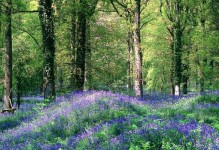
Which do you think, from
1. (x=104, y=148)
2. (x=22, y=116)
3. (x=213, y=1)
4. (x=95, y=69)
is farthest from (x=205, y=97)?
(x=95, y=69)

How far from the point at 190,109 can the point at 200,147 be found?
243 inches

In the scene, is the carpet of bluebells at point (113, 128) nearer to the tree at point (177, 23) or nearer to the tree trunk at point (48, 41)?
the tree trunk at point (48, 41)

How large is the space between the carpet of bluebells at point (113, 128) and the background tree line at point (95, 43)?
3302mm

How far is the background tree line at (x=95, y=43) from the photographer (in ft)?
43.3

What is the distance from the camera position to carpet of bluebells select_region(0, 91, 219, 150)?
517cm

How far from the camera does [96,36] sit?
24219mm

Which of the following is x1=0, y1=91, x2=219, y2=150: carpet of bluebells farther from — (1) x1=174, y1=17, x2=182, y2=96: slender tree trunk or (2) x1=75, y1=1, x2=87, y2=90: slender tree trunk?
(1) x1=174, y1=17, x2=182, y2=96: slender tree trunk

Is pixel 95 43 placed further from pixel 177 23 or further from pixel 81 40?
pixel 81 40

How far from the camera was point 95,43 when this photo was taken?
23.8 metres

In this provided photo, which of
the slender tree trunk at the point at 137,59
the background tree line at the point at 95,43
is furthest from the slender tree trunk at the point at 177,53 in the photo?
the slender tree trunk at the point at 137,59

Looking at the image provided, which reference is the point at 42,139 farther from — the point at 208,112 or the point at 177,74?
the point at 177,74

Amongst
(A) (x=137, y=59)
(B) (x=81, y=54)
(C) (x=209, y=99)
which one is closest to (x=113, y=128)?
(C) (x=209, y=99)

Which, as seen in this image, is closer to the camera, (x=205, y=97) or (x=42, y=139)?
(x=42, y=139)

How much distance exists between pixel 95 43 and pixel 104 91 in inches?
459
